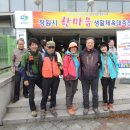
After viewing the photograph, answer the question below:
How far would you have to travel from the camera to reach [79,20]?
14.0 meters

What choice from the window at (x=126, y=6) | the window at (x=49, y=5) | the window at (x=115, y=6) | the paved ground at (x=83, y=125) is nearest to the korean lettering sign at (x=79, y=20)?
the window at (x=49, y=5)

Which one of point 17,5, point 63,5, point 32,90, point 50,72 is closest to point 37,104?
point 32,90

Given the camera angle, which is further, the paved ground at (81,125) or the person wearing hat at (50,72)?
the person wearing hat at (50,72)

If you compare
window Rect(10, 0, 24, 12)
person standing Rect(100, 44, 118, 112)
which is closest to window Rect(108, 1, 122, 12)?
window Rect(10, 0, 24, 12)

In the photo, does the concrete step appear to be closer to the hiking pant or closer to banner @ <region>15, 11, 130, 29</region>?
the hiking pant

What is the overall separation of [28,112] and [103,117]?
1789 mm

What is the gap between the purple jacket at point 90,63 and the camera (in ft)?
18.1

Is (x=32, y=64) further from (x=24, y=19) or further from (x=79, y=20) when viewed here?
(x=79, y=20)

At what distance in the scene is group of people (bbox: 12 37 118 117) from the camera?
5430mm

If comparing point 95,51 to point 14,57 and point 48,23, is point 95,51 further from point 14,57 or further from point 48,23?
point 48,23

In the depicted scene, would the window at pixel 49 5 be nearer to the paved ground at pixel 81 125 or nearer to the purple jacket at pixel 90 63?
the purple jacket at pixel 90 63

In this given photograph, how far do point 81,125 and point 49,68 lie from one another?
1419 mm

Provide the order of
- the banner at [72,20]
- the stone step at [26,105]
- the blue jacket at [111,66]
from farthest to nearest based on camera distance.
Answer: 1. the banner at [72,20]
2. the stone step at [26,105]
3. the blue jacket at [111,66]

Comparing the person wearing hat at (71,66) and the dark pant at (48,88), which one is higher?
the person wearing hat at (71,66)
